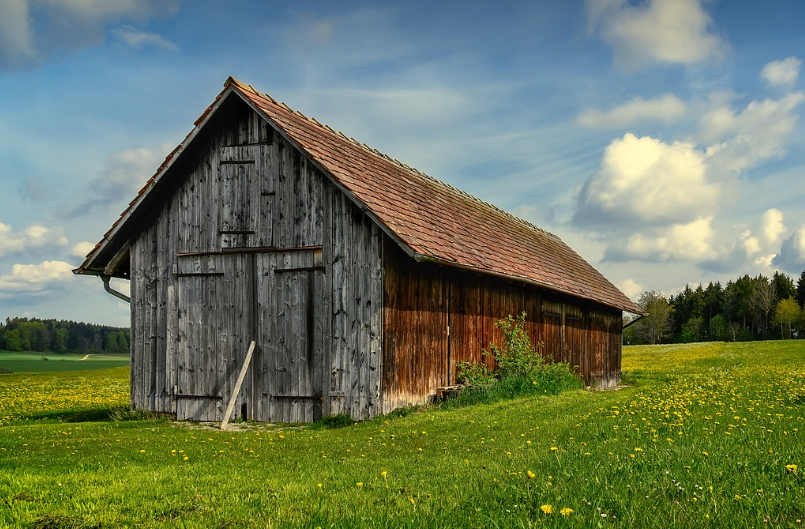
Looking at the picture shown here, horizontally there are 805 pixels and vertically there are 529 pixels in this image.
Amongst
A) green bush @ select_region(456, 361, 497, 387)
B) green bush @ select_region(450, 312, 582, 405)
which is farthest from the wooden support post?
green bush @ select_region(456, 361, 497, 387)

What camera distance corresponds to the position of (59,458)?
8578mm

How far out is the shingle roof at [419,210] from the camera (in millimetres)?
13562

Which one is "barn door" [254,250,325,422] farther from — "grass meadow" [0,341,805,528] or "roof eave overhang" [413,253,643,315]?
"roof eave overhang" [413,253,643,315]

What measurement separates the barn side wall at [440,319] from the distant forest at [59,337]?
84767 millimetres

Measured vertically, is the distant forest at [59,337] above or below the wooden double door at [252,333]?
below

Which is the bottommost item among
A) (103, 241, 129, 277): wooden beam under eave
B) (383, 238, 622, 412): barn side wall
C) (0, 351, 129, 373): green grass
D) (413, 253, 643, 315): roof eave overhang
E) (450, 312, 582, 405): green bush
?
(0, 351, 129, 373): green grass

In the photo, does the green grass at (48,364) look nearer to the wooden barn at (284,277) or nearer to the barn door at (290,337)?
the wooden barn at (284,277)

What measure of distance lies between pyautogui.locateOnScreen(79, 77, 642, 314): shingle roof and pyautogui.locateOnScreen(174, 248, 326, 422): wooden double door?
1972 mm

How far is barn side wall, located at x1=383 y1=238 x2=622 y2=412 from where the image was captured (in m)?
13.6

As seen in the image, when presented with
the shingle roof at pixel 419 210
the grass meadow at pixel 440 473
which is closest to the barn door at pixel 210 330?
the shingle roof at pixel 419 210

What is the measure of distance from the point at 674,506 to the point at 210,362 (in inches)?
476

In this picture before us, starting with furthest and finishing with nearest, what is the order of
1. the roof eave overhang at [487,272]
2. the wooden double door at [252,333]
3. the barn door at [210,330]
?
the barn door at [210,330]
the wooden double door at [252,333]
the roof eave overhang at [487,272]

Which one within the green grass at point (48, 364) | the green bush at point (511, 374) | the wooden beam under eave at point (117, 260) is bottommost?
the green grass at point (48, 364)

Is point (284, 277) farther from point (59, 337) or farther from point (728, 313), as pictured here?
point (728, 313)
